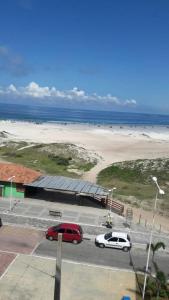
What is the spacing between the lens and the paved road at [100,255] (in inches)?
1177

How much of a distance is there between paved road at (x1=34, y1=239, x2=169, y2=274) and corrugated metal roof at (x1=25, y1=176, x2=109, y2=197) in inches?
371

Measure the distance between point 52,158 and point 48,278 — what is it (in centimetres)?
4980

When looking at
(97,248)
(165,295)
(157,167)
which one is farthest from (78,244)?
(157,167)

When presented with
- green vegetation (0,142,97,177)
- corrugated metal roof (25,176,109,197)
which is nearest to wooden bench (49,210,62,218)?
corrugated metal roof (25,176,109,197)

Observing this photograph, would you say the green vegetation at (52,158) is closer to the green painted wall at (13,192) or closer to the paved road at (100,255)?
the green painted wall at (13,192)

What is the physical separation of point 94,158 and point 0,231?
46412 mm

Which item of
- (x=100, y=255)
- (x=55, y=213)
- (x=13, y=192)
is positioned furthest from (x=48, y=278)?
(x=13, y=192)

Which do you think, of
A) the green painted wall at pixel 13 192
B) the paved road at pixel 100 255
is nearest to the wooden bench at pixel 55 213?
the paved road at pixel 100 255

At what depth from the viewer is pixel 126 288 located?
26.0 meters

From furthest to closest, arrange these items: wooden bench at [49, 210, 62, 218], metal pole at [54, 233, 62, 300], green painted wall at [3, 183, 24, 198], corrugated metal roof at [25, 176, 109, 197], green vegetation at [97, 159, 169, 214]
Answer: green vegetation at [97, 159, 169, 214]
green painted wall at [3, 183, 24, 198]
corrugated metal roof at [25, 176, 109, 197]
wooden bench at [49, 210, 62, 218]
metal pole at [54, 233, 62, 300]

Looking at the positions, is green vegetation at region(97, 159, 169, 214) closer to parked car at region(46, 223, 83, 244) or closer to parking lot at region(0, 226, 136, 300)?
parked car at region(46, 223, 83, 244)

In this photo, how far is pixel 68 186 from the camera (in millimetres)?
43062

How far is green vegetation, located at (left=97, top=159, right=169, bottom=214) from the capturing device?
48.0 meters

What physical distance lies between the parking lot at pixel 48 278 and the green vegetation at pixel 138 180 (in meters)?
18.5
